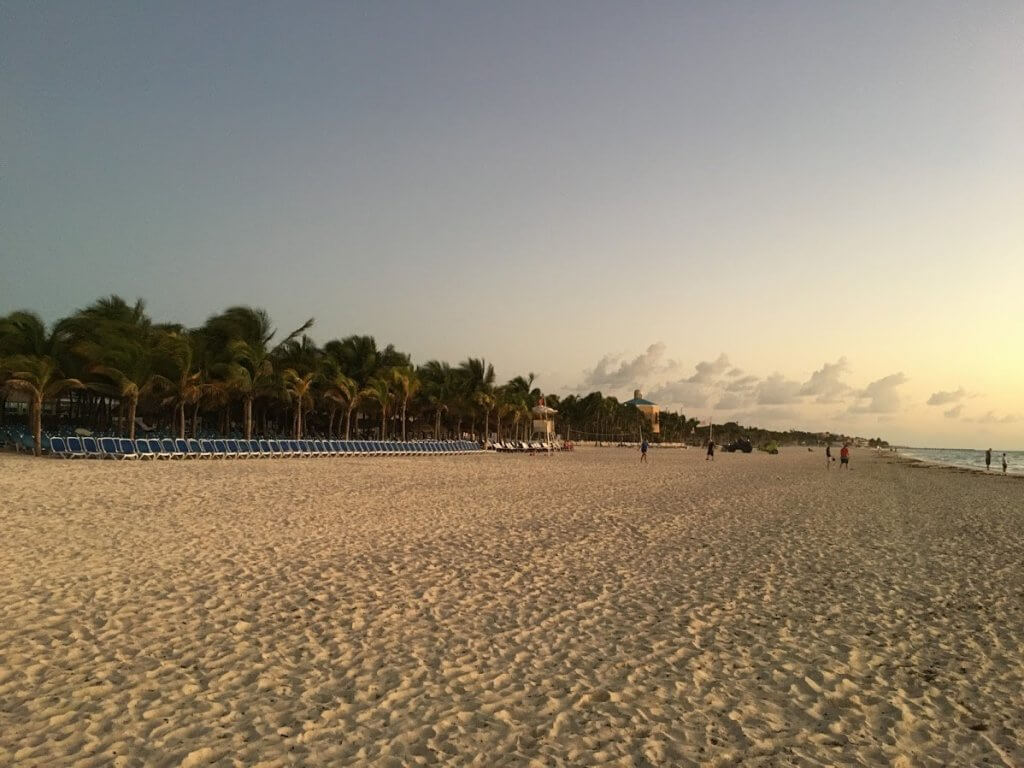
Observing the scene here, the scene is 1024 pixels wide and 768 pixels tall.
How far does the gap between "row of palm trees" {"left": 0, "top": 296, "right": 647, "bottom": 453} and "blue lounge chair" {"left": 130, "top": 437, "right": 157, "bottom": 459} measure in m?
3.25

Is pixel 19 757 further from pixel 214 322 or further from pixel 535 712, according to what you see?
pixel 214 322

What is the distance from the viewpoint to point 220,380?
120ft

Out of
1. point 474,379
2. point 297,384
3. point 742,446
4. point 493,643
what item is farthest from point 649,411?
point 493,643

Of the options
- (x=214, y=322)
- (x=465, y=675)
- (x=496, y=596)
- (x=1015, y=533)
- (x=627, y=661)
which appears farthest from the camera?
(x=214, y=322)

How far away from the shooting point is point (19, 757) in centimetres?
384

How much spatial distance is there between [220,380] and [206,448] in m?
8.04

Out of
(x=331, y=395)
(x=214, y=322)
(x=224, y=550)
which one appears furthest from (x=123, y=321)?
(x=224, y=550)

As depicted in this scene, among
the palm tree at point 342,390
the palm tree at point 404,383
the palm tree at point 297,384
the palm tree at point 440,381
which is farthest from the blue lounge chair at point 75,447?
the palm tree at point 440,381

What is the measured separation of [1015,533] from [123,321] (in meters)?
38.0

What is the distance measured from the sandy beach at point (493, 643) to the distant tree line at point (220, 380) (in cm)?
2030

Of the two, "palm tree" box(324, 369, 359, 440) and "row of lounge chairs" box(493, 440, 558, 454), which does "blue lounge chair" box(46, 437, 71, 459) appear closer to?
"palm tree" box(324, 369, 359, 440)

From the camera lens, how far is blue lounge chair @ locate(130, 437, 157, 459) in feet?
85.0

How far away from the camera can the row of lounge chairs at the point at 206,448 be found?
25766 millimetres

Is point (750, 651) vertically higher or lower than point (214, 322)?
lower
